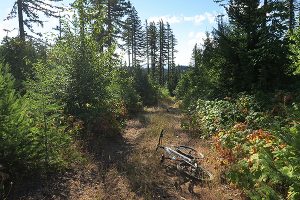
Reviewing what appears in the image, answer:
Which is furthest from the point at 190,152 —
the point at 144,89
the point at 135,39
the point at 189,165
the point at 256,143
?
the point at 135,39

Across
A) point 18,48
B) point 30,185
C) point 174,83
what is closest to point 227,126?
point 30,185

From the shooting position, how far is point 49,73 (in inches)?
476

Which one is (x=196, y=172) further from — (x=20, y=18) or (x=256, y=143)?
(x=20, y=18)

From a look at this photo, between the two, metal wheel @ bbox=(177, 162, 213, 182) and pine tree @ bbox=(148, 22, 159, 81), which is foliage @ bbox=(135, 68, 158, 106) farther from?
pine tree @ bbox=(148, 22, 159, 81)

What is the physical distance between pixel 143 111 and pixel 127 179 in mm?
12994

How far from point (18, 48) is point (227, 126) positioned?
42.1ft

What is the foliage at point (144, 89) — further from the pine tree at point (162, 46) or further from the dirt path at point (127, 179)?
the pine tree at point (162, 46)

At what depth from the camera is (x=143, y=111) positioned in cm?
2089

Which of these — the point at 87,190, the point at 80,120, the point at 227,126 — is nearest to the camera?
the point at 87,190

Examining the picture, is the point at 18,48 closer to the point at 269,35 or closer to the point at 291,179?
the point at 269,35

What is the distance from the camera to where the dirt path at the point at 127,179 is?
715 centimetres

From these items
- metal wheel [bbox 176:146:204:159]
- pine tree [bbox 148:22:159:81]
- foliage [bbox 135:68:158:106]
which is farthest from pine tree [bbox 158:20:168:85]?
metal wheel [bbox 176:146:204:159]

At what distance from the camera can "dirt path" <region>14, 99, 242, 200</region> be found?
23.5ft

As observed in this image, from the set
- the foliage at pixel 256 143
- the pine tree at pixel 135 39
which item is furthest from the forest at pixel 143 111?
the pine tree at pixel 135 39
